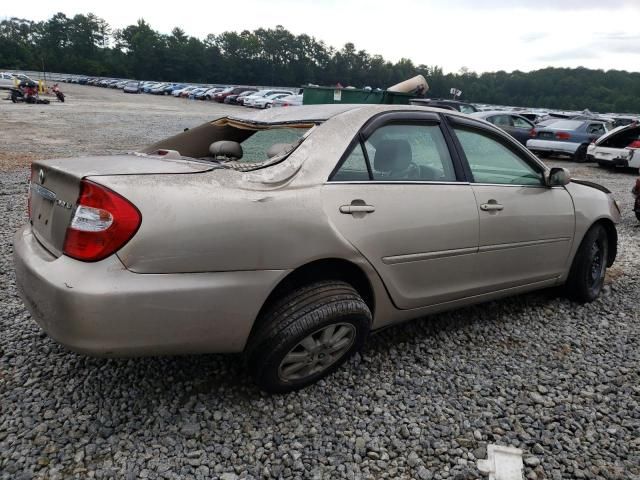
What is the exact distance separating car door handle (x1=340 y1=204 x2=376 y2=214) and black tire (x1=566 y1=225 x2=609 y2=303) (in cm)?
219

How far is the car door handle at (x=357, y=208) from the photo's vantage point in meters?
2.53

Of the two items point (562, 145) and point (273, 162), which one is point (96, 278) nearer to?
point (273, 162)

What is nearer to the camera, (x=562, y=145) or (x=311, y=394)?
(x=311, y=394)

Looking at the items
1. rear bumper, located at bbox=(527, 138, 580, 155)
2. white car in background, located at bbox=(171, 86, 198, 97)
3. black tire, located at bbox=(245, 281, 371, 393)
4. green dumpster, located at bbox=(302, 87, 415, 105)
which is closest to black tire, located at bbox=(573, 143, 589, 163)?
rear bumper, located at bbox=(527, 138, 580, 155)

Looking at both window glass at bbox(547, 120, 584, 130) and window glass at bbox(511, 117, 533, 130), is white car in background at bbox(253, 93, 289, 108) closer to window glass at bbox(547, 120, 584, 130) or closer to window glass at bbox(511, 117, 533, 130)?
window glass at bbox(511, 117, 533, 130)

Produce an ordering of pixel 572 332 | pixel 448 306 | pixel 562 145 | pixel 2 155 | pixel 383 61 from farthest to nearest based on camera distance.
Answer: pixel 383 61 → pixel 562 145 → pixel 2 155 → pixel 572 332 → pixel 448 306

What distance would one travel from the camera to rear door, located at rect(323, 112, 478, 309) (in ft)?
8.49

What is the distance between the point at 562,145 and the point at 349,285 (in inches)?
565

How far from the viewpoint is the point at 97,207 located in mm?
2104

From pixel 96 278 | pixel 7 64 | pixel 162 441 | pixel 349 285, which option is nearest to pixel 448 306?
pixel 349 285

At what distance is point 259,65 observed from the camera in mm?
103250

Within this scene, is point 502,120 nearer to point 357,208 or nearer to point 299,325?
point 357,208

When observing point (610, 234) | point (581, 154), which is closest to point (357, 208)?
point (610, 234)

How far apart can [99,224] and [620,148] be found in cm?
1405
